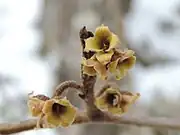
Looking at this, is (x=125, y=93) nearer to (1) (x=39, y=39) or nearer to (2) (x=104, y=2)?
(2) (x=104, y=2)

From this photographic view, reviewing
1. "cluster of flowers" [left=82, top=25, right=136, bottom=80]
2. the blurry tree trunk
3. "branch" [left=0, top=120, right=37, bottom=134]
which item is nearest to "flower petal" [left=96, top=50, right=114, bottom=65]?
"cluster of flowers" [left=82, top=25, right=136, bottom=80]

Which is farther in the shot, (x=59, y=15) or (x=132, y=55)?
(x=59, y=15)

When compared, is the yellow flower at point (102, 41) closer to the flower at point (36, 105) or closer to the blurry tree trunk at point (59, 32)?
the flower at point (36, 105)

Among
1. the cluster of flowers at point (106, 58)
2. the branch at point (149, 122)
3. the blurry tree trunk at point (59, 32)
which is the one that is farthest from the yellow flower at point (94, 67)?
the blurry tree trunk at point (59, 32)

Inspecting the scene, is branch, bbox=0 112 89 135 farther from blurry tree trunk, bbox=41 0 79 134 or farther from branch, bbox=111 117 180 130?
blurry tree trunk, bbox=41 0 79 134

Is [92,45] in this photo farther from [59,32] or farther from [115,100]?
[59,32]

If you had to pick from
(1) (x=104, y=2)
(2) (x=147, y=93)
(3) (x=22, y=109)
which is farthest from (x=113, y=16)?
(2) (x=147, y=93)
